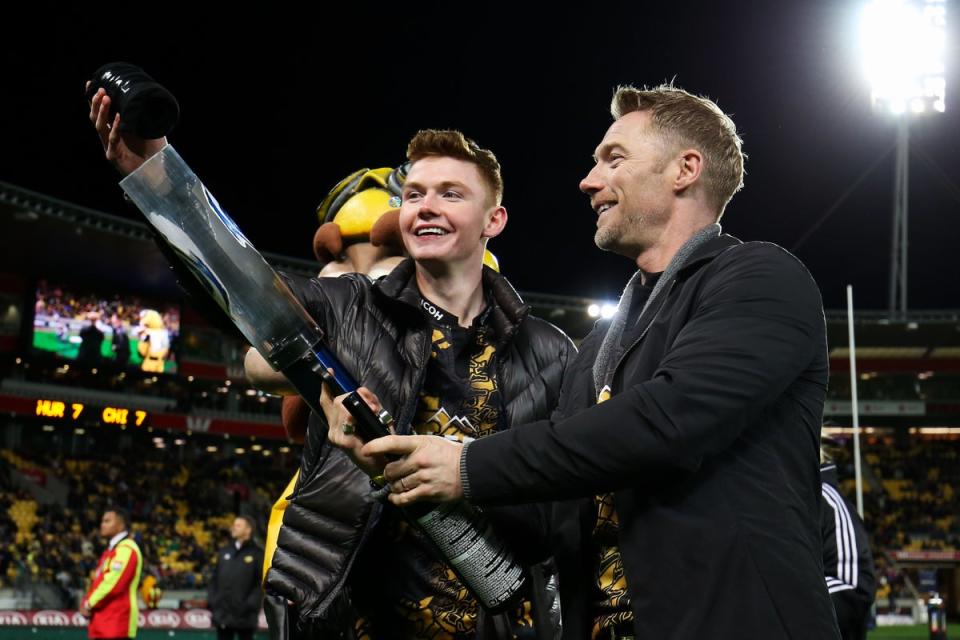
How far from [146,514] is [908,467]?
28.6 metres

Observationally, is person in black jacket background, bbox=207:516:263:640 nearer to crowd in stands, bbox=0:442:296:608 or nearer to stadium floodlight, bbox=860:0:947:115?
crowd in stands, bbox=0:442:296:608

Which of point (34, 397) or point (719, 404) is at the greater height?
point (34, 397)

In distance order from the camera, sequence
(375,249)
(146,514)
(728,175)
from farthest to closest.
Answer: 1. (146,514)
2. (375,249)
3. (728,175)

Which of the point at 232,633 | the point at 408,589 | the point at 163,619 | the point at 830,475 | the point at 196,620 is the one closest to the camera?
the point at 408,589

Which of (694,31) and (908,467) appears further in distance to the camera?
(908,467)

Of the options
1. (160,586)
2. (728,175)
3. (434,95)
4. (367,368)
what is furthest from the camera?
(434,95)

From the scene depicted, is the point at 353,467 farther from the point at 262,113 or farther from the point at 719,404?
the point at 262,113

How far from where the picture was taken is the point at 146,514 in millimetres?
31422

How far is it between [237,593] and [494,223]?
359 inches

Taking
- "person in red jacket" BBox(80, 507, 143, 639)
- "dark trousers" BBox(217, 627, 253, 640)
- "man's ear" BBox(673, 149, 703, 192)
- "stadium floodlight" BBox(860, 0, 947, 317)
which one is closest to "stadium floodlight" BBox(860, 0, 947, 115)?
"stadium floodlight" BBox(860, 0, 947, 317)

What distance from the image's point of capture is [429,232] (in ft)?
9.60

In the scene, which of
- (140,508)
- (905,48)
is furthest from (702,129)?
(140,508)

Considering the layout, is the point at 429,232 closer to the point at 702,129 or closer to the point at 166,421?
the point at 702,129

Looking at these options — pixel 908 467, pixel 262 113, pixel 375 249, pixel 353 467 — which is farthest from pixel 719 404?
pixel 908 467
